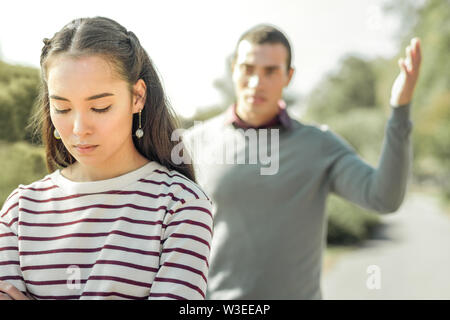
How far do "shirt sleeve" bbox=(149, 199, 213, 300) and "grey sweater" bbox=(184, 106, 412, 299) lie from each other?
976 millimetres

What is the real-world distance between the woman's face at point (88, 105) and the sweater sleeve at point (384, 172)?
3.92ft

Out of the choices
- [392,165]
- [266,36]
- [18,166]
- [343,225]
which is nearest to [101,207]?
[18,166]

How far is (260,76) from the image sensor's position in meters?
2.33

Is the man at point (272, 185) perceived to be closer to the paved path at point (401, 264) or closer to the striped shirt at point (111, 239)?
the striped shirt at point (111, 239)

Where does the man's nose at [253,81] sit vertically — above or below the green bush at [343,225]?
above

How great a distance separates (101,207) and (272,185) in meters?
1.15

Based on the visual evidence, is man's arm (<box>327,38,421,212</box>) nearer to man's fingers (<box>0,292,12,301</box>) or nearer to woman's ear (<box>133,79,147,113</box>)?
woman's ear (<box>133,79,147,113</box>)

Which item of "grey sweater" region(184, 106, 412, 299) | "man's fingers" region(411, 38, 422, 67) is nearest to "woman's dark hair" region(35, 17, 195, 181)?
"grey sweater" region(184, 106, 412, 299)

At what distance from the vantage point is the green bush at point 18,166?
5.40ft

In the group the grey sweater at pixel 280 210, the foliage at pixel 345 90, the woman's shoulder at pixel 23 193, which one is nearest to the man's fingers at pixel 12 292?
the woman's shoulder at pixel 23 193

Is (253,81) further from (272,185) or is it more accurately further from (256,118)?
(272,185)

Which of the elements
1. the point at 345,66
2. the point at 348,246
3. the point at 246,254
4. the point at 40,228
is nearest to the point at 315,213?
the point at 246,254

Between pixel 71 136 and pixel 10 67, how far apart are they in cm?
71
